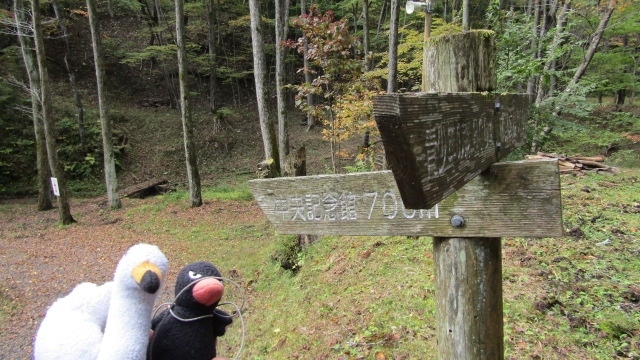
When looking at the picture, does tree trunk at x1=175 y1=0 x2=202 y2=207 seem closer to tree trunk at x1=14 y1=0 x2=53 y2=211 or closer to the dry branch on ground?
tree trunk at x1=14 y1=0 x2=53 y2=211

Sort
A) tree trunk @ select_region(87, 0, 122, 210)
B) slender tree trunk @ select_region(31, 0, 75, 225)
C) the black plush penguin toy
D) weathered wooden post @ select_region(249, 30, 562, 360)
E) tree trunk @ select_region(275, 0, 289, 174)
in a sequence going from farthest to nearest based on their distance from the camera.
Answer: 1. tree trunk @ select_region(87, 0, 122, 210)
2. tree trunk @ select_region(275, 0, 289, 174)
3. slender tree trunk @ select_region(31, 0, 75, 225)
4. the black plush penguin toy
5. weathered wooden post @ select_region(249, 30, 562, 360)

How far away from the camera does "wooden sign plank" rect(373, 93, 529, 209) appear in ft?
2.81

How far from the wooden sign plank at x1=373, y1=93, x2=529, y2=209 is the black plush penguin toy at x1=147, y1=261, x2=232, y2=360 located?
97 centimetres

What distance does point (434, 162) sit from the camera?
97 cm

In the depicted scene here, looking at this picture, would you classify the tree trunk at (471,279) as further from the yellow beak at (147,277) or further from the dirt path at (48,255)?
the dirt path at (48,255)

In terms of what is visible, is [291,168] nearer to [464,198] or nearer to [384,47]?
[464,198]

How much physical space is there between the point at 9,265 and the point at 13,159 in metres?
10.7

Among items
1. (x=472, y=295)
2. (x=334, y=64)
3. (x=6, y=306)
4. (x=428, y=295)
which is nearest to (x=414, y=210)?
(x=472, y=295)

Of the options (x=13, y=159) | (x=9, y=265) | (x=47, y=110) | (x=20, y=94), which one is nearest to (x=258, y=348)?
(x=9, y=265)

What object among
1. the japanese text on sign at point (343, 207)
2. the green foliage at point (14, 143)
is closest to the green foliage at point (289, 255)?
the japanese text on sign at point (343, 207)

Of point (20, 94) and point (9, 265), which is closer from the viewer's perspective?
point (9, 265)

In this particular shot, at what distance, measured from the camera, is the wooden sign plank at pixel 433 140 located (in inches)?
33.7

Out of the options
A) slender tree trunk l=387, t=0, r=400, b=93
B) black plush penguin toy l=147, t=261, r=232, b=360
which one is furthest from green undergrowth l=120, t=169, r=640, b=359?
slender tree trunk l=387, t=0, r=400, b=93

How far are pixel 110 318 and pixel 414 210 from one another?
124 centimetres
